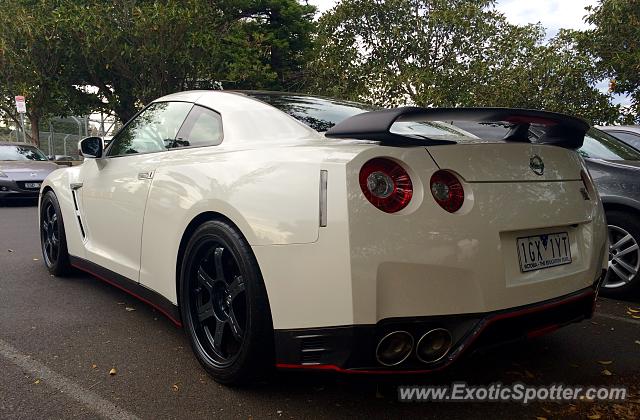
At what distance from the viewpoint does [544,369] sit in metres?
2.83

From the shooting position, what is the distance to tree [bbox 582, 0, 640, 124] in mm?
13484

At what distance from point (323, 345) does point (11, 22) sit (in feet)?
56.4

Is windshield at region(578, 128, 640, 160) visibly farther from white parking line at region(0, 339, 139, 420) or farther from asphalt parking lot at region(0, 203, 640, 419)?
white parking line at region(0, 339, 139, 420)

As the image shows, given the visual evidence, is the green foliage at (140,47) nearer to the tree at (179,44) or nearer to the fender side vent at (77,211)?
the tree at (179,44)

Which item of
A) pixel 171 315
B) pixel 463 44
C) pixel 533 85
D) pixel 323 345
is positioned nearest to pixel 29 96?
pixel 463 44

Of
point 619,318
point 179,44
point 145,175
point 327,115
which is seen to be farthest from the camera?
point 179,44

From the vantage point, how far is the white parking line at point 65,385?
2.35m

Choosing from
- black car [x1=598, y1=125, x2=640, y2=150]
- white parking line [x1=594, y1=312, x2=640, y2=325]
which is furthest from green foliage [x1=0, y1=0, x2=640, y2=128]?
white parking line [x1=594, y1=312, x2=640, y2=325]

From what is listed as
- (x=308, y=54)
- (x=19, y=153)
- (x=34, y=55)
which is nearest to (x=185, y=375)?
(x=19, y=153)

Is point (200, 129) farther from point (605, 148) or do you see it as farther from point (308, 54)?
point (308, 54)

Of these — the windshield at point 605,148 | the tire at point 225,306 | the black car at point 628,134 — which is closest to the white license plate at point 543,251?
the tire at point 225,306

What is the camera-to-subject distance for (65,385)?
2.60 metres

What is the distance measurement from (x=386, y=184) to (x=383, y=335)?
0.57 m

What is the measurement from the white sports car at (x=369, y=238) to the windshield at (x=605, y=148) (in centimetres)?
212
